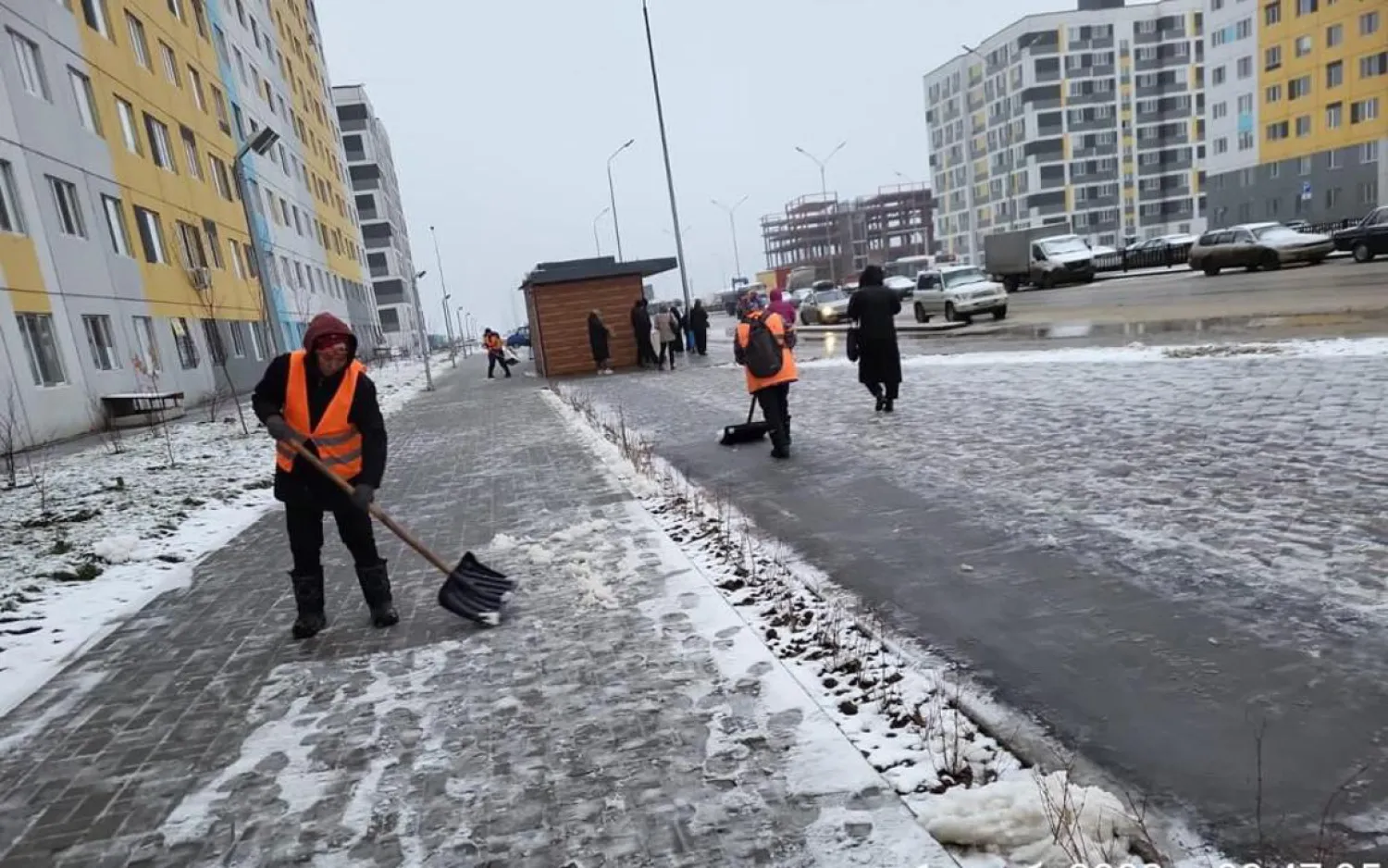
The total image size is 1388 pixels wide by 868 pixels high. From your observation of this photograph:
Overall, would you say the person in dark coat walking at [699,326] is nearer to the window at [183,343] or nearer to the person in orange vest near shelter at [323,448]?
the window at [183,343]

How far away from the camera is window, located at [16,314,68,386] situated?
1622cm

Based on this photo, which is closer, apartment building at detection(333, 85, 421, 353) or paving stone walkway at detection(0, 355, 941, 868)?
paving stone walkway at detection(0, 355, 941, 868)

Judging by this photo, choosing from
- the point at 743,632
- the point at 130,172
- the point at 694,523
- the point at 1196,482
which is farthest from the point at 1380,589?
the point at 130,172

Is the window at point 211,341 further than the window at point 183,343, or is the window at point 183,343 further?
the window at point 211,341

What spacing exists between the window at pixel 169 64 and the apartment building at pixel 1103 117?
74925mm

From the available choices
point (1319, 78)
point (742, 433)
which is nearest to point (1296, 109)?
point (1319, 78)

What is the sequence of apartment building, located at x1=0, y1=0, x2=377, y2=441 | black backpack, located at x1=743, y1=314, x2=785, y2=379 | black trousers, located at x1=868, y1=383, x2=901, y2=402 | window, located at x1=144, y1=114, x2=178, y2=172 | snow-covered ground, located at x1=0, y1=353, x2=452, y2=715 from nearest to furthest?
snow-covered ground, located at x1=0, y1=353, x2=452, y2=715, black backpack, located at x1=743, y1=314, x2=785, y2=379, black trousers, located at x1=868, y1=383, x2=901, y2=402, apartment building, located at x1=0, y1=0, x2=377, y2=441, window, located at x1=144, y1=114, x2=178, y2=172

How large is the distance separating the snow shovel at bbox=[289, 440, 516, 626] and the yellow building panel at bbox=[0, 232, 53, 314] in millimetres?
16353

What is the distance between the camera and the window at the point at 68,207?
1838 cm

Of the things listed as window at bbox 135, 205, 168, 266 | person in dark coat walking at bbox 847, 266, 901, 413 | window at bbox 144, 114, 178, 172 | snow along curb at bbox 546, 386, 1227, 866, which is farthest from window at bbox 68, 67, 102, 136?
snow along curb at bbox 546, 386, 1227, 866

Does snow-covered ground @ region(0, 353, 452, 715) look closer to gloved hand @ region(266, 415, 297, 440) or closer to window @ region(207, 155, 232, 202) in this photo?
gloved hand @ region(266, 415, 297, 440)

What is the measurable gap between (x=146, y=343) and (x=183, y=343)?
2.50 m

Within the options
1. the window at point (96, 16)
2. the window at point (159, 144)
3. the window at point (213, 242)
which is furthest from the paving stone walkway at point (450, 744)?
the window at point (213, 242)

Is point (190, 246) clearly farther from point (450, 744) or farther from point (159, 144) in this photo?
point (450, 744)
